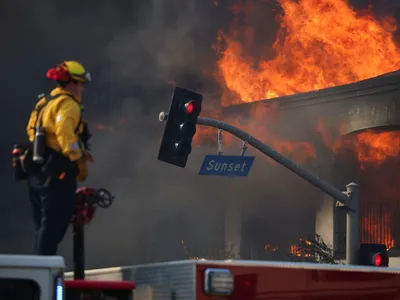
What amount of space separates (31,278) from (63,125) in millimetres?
1289

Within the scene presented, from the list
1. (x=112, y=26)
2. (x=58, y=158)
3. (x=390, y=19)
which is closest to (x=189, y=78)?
(x=112, y=26)

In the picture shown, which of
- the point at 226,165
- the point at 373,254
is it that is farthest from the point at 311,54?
the point at 373,254

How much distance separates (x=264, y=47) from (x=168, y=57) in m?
3.79

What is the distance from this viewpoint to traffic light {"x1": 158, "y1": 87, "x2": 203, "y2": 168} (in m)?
15.8

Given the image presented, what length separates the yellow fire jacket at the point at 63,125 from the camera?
6238 mm

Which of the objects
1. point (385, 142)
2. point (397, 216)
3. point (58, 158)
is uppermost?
point (385, 142)

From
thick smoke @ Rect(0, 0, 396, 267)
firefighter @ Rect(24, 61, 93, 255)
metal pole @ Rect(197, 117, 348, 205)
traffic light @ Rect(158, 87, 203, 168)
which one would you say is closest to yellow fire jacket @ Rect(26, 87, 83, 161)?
firefighter @ Rect(24, 61, 93, 255)

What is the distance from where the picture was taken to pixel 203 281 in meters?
5.79

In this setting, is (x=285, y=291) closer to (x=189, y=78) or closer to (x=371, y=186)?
(x=371, y=186)

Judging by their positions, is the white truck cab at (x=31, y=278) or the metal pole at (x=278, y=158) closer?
the white truck cab at (x=31, y=278)

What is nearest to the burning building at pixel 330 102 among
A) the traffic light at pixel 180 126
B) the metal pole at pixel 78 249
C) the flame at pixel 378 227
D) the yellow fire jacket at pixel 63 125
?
the flame at pixel 378 227

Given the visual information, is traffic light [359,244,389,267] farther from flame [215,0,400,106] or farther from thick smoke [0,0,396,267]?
flame [215,0,400,106]

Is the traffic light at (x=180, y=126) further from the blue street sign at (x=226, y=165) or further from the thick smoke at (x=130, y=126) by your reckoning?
the thick smoke at (x=130, y=126)

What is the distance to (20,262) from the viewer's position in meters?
5.23
